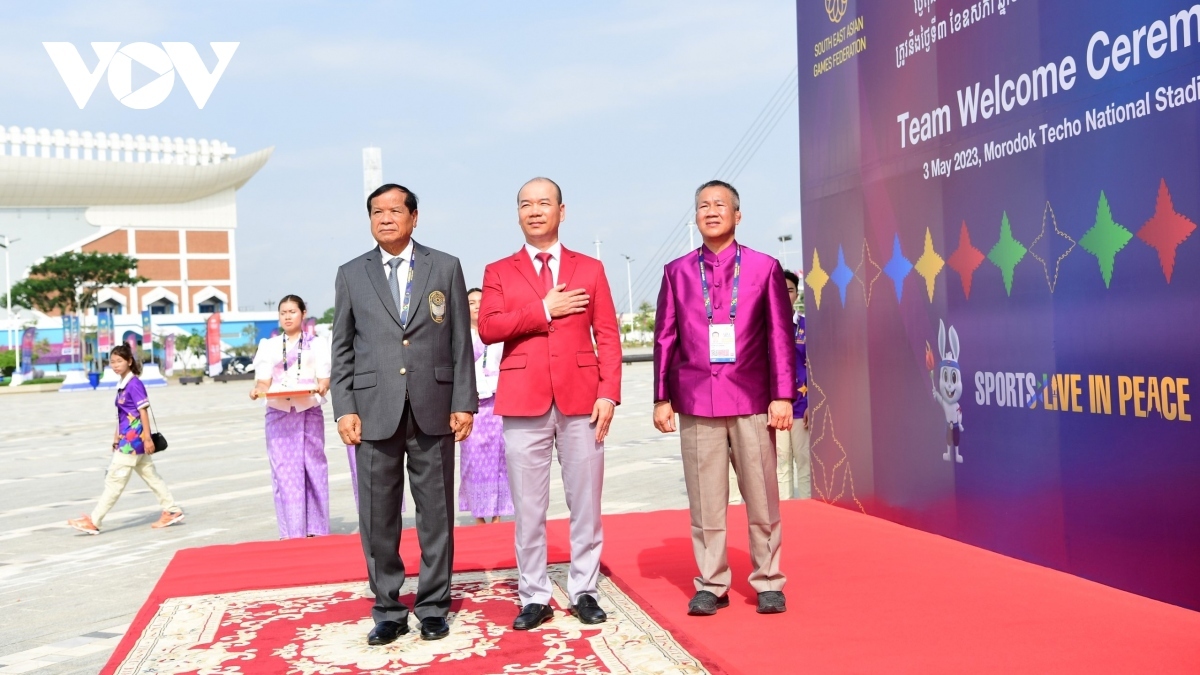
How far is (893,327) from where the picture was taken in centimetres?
578

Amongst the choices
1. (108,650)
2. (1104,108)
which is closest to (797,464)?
(1104,108)

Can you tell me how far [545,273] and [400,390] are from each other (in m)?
0.72

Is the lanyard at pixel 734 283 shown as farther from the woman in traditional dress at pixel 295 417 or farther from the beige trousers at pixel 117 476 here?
the beige trousers at pixel 117 476

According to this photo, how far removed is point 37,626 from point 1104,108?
210 inches

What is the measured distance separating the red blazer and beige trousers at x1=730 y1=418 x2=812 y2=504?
3.48 meters

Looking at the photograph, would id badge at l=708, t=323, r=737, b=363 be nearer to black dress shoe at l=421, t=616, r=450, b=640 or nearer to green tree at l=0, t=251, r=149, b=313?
black dress shoe at l=421, t=616, r=450, b=640

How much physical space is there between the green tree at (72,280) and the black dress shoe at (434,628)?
53.5 m

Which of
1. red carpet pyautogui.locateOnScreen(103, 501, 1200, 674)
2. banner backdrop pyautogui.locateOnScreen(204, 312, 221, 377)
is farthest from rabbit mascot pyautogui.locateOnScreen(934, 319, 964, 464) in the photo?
banner backdrop pyautogui.locateOnScreen(204, 312, 221, 377)

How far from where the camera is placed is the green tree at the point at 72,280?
5119 centimetres

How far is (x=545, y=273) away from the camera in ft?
13.6

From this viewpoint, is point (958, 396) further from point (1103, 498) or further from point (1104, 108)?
point (1104, 108)

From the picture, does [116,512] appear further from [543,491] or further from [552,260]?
[552,260]

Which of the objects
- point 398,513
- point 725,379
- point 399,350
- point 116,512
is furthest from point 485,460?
point 116,512

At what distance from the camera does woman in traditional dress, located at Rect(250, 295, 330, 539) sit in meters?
6.61
